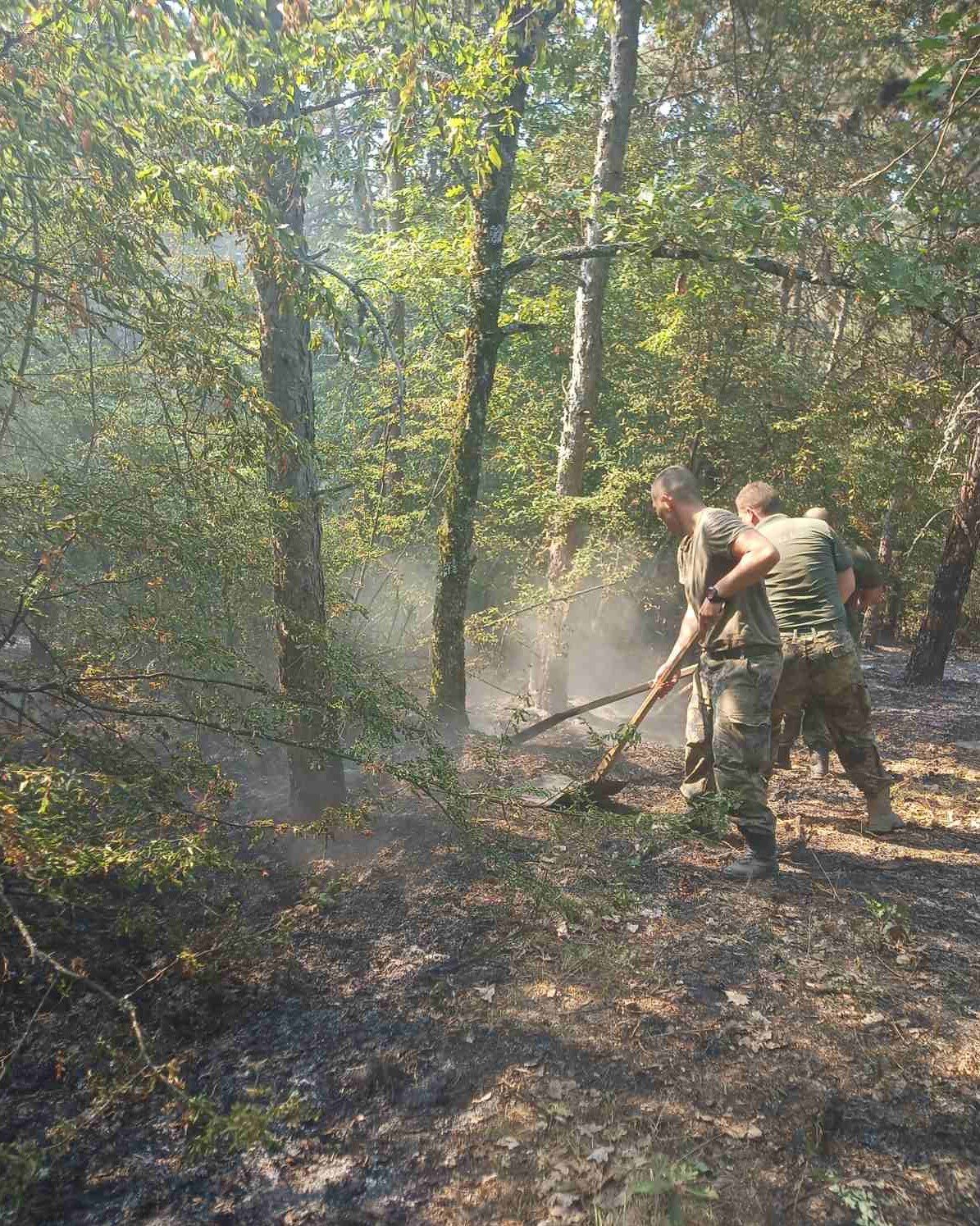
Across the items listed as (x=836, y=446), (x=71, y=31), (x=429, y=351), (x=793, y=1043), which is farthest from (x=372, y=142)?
(x=793, y=1043)

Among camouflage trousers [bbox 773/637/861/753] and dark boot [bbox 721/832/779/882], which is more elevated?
camouflage trousers [bbox 773/637/861/753]

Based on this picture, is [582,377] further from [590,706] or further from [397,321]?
[590,706]

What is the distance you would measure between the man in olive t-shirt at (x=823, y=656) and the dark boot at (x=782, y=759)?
3.35ft

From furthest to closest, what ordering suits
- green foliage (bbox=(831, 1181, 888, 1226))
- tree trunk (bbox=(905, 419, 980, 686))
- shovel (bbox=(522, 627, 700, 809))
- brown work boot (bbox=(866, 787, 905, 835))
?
tree trunk (bbox=(905, 419, 980, 686))
brown work boot (bbox=(866, 787, 905, 835))
shovel (bbox=(522, 627, 700, 809))
green foliage (bbox=(831, 1181, 888, 1226))

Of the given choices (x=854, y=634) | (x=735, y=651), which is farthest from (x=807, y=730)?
(x=735, y=651)

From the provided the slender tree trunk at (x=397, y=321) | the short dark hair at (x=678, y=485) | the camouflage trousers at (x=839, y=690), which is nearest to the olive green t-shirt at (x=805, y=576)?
the camouflage trousers at (x=839, y=690)

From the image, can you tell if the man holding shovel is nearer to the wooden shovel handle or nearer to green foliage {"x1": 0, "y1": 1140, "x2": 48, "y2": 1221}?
the wooden shovel handle

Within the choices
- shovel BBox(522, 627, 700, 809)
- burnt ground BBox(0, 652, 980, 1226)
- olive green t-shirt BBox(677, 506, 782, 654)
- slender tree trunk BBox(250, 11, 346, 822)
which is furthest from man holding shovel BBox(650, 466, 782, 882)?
slender tree trunk BBox(250, 11, 346, 822)

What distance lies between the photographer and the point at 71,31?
4.45 meters

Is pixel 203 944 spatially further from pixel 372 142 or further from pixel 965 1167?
pixel 372 142

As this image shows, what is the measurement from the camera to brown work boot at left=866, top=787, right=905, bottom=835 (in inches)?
218

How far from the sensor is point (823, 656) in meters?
5.45

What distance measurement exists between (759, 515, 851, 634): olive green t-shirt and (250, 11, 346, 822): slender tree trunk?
329 cm

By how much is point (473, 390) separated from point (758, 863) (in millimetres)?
4688
